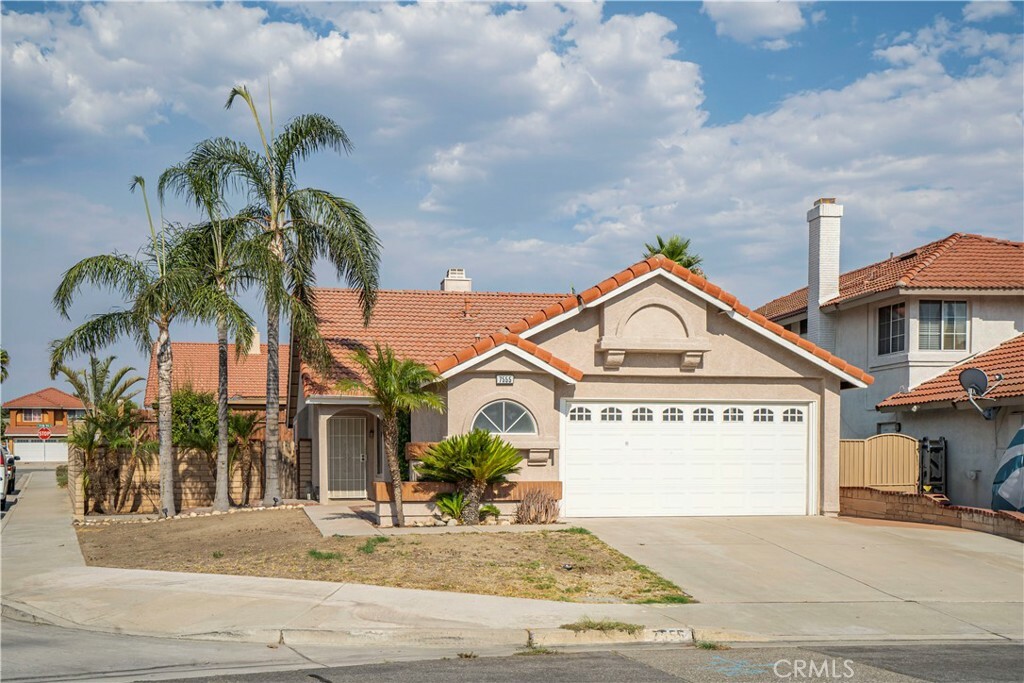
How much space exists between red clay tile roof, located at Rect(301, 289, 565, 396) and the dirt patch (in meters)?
5.93

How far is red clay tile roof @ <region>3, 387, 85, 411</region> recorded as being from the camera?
78875 millimetres

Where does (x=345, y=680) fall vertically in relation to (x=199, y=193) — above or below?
below

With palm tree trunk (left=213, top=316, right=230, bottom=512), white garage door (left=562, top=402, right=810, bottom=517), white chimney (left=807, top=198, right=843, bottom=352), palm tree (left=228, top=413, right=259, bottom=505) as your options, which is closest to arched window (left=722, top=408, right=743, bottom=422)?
white garage door (left=562, top=402, right=810, bottom=517)

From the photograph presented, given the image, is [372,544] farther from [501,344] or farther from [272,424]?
[272,424]

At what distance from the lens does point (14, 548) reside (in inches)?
690

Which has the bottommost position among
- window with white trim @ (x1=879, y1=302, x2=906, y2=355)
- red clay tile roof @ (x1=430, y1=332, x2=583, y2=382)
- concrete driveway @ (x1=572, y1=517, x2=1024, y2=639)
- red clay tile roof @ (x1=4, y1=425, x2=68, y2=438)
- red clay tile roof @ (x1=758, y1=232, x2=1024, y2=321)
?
red clay tile roof @ (x1=4, y1=425, x2=68, y2=438)

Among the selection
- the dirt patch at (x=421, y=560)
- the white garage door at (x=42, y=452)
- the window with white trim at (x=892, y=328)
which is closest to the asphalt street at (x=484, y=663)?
the dirt patch at (x=421, y=560)

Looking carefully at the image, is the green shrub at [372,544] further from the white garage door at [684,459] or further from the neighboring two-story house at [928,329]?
the neighboring two-story house at [928,329]

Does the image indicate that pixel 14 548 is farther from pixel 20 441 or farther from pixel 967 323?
pixel 20 441

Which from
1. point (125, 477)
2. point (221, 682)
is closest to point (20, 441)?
point (125, 477)

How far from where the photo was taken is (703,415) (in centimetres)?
2023

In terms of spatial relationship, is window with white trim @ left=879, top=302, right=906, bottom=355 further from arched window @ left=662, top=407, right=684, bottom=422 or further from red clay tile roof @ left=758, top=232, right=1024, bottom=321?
arched window @ left=662, top=407, right=684, bottom=422

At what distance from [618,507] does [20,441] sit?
2736 inches

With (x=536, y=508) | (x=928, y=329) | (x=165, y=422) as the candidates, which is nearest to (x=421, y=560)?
(x=536, y=508)
